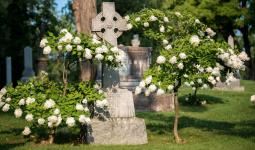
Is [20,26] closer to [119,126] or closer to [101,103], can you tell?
[119,126]

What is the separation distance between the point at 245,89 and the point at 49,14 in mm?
16870

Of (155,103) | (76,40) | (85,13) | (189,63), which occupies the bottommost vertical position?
(155,103)

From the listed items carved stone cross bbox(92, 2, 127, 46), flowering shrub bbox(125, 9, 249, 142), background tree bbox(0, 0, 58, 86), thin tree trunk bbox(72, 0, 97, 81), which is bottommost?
flowering shrub bbox(125, 9, 249, 142)

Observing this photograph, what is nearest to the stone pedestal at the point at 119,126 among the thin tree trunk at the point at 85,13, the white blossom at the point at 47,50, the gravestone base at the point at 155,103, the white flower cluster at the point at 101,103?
the white flower cluster at the point at 101,103

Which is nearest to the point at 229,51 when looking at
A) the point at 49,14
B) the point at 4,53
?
the point at 4,53

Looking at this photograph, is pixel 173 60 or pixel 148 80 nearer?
pixel 173 60

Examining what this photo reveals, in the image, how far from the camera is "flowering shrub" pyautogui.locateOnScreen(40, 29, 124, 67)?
962cm

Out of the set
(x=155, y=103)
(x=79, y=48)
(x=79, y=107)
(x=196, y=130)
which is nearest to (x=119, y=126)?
(x=79, y=107)

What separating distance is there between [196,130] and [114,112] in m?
3.04

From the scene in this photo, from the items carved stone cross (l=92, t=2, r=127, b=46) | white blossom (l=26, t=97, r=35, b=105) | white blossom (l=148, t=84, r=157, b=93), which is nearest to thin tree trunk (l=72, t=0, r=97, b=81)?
carved stone cross (l=92, t=2, r=127, b=46)

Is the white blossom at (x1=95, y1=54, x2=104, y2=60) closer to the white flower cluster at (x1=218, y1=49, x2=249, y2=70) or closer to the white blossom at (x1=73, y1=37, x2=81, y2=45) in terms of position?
the white blossom at (x1=73, y1=37, x2=81, y2=45)

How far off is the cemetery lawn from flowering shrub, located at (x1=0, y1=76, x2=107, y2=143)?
Result: 2.00 ft

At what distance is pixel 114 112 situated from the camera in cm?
1047

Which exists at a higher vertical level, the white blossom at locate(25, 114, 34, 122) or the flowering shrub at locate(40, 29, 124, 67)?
the flowering shrub at locate(40, 29, 124, 67)
